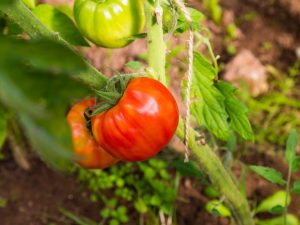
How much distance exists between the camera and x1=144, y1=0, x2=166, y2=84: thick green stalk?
996 mm

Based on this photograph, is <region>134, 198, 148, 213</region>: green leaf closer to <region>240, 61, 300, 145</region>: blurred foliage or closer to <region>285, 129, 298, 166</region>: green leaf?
<region>240, 61, 300, 145</region>: blurred foliage

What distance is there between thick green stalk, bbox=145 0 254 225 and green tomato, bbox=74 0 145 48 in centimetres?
8

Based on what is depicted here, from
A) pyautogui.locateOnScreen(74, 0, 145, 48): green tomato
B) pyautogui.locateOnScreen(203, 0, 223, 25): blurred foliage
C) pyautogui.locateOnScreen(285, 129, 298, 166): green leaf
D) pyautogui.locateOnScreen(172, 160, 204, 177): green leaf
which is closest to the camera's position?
pyautogui.locateOnScreen(74, 0, 145, 48): green tomato

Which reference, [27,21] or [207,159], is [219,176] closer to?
[207,159]

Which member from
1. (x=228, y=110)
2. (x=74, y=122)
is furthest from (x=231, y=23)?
(x=74, y=122)

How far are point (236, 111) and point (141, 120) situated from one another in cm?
36

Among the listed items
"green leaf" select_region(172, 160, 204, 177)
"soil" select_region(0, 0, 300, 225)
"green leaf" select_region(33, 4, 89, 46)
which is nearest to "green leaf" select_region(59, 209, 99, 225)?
"soil" select_region(0, 0, 300, 225)

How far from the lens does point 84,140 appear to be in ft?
3.79

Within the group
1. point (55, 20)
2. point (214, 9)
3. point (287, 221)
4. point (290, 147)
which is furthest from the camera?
point (214, 9)

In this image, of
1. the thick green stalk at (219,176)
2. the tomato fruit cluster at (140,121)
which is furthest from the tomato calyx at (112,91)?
the thick green stalk at (219,176)

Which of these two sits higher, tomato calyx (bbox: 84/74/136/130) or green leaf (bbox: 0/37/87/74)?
green leaf (bbox: 0/37/87/74)

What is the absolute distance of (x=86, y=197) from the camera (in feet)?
7.07

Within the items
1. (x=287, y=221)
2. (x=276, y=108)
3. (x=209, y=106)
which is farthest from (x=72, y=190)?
(x=209, y=106)

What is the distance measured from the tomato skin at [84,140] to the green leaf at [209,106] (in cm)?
25
